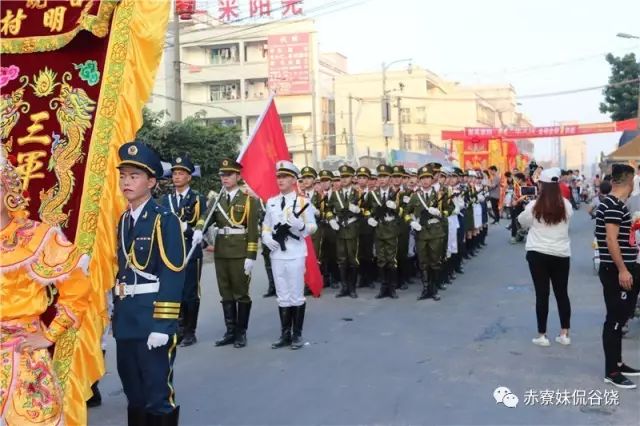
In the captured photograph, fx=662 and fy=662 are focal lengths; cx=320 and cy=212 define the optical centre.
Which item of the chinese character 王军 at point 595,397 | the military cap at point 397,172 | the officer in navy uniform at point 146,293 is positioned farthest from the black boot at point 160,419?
the military cap at point 397,172

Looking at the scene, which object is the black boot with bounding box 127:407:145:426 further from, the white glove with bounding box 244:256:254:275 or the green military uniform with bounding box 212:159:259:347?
the green military uniform with bounding box 212:159:259:347

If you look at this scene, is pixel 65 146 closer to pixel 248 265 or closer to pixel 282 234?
pixel 248 265

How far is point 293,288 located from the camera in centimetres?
697

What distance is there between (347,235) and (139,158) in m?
6.65

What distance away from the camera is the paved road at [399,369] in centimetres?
483

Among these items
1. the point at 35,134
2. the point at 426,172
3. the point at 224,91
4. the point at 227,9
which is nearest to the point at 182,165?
the point at 35,134

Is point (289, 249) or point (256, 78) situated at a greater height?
point (256, 78)

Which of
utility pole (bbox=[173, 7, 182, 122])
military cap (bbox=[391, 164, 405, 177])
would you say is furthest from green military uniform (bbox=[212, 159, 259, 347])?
utility pole (bbox=[173, 7, 182, 122])

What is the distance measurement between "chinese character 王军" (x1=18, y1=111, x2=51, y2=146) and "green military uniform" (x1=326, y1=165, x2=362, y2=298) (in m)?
6.16

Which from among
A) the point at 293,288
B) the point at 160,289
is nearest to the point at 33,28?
the point at 160,289

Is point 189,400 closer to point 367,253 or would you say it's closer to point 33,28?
point 33,28

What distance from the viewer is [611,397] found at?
5055mm

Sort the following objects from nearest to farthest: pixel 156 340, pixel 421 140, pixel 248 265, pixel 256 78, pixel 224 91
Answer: pixel 156 340, pixel 248 265, pixel 256 78, pixel 224 91, pixel 421 140

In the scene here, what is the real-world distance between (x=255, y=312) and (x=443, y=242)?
2.98m
